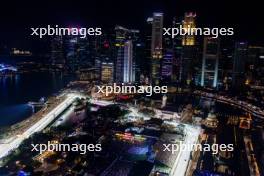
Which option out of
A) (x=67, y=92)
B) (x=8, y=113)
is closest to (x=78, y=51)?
(x=67, y=92)

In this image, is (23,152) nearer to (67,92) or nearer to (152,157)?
(152,157)

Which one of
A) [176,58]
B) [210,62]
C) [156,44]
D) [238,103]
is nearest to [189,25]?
[176,58]

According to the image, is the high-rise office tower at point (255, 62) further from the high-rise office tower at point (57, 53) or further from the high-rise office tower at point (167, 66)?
the high-rise office tower at point (57, 53)

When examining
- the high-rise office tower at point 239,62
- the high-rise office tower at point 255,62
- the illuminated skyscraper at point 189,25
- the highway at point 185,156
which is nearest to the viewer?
the highway at point 185,156

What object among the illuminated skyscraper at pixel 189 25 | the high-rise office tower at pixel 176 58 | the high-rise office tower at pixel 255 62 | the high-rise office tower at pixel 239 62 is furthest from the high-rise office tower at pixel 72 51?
the high-rise office tower at pixel 255 62

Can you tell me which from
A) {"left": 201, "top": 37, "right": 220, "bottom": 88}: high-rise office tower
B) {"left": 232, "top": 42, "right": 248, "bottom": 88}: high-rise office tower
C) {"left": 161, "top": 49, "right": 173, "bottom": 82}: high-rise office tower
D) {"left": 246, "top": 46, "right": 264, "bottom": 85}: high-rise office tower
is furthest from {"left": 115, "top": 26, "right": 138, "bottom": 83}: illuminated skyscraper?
{"left": 246, "top": 46, "right": 264, "bottom": 85}: high-rise office tower

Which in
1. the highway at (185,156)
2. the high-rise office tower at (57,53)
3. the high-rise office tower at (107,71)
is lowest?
the highway at (185,156)
